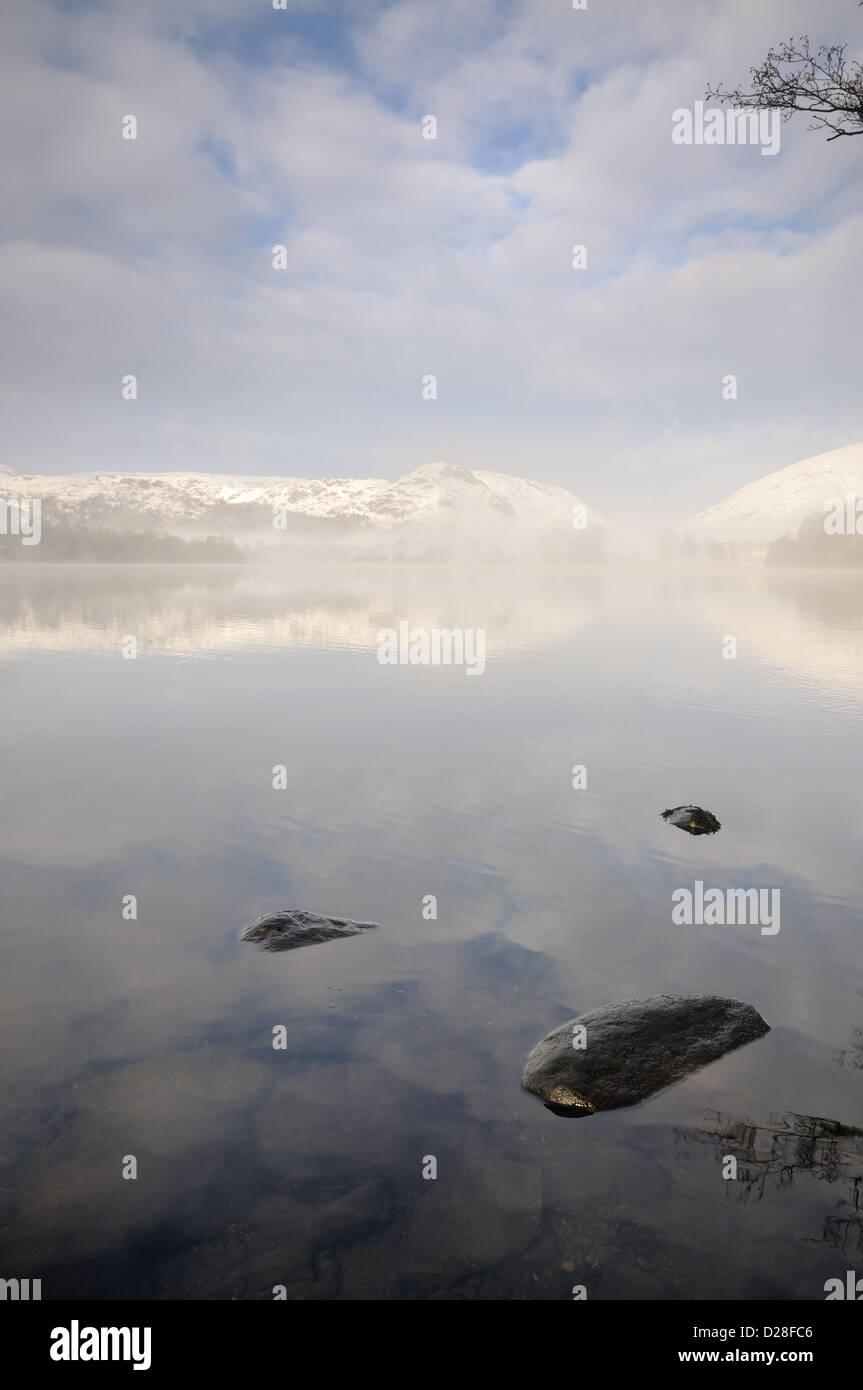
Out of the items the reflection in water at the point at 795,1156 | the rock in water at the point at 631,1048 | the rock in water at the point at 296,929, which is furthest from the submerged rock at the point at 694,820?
the reflection in water at the point at 795,1156

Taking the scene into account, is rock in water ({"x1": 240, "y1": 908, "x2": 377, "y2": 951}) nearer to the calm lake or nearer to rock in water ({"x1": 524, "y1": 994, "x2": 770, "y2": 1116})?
the calm lake

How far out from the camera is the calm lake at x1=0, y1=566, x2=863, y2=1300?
8.56 m

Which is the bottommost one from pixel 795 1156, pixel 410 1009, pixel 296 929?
pixel 795 1156

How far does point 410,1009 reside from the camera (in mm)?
13023

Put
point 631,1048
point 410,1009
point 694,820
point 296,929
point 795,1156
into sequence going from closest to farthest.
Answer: point 795,1156 → point 631,1048 → point 410,1009 → point 296,929 → point 694,820

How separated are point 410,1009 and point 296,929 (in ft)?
11.0

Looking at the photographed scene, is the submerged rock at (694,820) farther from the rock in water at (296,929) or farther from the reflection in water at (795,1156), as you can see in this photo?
the reflection in water at (795,1156)

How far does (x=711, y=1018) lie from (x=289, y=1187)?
20.6ft

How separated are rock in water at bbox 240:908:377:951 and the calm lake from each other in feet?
0.93

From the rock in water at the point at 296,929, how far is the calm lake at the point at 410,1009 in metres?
0.28

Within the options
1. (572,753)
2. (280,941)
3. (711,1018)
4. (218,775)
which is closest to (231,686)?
(218,775)

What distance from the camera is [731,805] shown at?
24.5 m

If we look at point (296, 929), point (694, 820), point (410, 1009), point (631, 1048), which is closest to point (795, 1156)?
point (631, 1048)

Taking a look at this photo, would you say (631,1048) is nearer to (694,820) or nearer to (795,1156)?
(795,1156)
